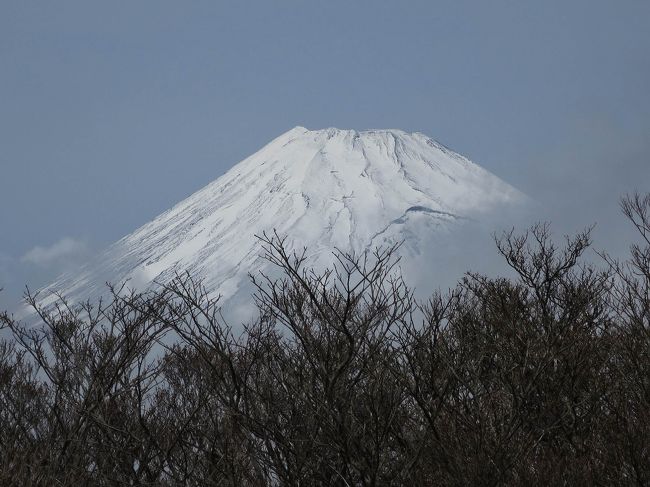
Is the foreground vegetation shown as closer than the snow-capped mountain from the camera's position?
Yes

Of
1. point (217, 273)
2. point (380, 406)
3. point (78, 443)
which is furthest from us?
point (217, 273)

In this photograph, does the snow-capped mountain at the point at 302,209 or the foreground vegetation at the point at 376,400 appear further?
the snow-capped mountain at the point at 302,209

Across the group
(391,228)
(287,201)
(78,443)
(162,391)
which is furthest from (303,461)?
(391,228)

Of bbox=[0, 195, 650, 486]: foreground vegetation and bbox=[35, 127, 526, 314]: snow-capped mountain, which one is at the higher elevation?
bbox=[35, 127, 526, 314]: snow-capped mountain

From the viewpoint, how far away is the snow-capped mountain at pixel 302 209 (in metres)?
155

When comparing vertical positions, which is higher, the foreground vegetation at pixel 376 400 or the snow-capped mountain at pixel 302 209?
the snow-capped mountain at pixel 302 209

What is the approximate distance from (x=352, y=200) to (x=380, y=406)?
16941cm

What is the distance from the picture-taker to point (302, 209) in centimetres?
16588

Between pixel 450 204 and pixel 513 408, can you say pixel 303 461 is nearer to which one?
pixel 513 408

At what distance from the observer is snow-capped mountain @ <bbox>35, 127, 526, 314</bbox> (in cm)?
15475

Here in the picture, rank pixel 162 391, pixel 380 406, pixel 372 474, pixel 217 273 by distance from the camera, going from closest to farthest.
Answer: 1. pixel 372 474
2. pixel 380 406
3. pixel 162 391
4. pixel 217 273

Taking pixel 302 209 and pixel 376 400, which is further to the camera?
pixel 302 209

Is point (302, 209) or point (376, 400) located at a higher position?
point (302, 209)

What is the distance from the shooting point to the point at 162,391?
23.9 meters
